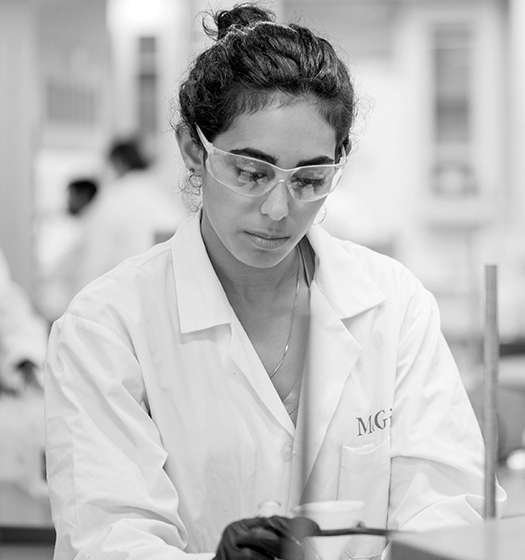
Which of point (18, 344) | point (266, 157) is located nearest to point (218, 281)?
point (266, 157)

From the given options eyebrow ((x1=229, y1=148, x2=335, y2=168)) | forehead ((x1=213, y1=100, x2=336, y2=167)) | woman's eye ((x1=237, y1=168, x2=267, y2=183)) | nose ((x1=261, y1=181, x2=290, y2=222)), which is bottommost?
nose ((x1=261, y1=181, x2=290, y2=222))

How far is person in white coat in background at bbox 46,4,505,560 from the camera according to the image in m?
1.30

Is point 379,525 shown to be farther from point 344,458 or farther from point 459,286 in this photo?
point 459,286

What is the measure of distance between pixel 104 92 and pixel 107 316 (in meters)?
5.65

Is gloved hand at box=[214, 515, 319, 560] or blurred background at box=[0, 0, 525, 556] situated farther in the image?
blurred background at box=[0, 0, 525, 556]

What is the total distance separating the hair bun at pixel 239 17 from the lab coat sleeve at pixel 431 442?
0.56 meters

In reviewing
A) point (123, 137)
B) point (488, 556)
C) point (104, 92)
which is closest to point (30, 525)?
point (488, 556)

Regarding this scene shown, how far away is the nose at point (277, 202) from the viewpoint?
52.4 inches

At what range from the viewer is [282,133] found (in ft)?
4.34

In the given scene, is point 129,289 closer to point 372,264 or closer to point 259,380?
point 259,380

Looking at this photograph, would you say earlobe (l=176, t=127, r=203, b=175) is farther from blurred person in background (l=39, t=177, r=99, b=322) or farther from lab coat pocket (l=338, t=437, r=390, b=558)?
blurred person in background (l=39, t=177, r=99, b=322)

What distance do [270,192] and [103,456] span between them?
17.0 inches

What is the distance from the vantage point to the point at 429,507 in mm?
1415

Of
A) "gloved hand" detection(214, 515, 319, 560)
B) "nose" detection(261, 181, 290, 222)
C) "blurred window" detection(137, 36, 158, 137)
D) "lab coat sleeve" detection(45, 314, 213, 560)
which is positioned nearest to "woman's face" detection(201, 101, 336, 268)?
"nose" detection(261, 181, 290, 222)
